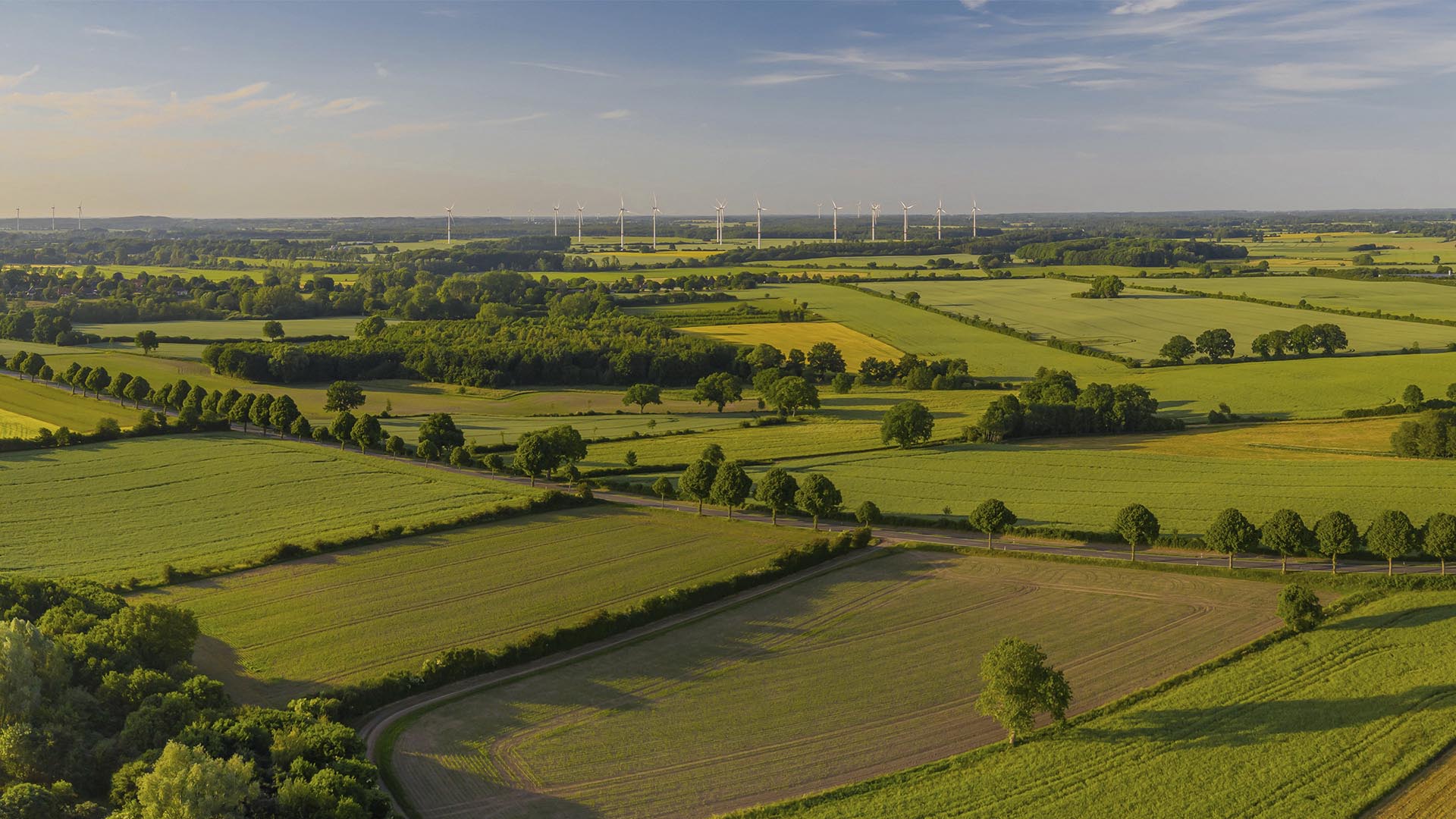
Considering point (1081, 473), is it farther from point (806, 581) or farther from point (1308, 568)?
point (806, 581)

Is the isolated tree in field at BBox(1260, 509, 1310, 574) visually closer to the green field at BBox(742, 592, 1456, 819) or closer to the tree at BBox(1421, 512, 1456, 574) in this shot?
the tree at BBox(1421, 512, 1456, 574)

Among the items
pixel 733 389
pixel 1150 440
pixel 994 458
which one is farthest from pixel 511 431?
pixel 1150 440

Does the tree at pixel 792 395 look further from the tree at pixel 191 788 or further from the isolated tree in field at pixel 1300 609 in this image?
the tree at pixel 191 788

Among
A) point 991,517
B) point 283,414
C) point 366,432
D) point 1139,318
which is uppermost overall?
point 1139,318

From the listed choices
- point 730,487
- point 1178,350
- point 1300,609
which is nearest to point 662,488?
point 730,487

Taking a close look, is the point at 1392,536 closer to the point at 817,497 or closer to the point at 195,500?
the point at 817,497

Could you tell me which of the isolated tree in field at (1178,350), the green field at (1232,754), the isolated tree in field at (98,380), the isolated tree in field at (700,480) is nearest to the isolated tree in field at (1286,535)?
the green field at (1232,754)

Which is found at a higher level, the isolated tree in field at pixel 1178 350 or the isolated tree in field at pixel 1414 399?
the isolated tree in field at pixel 1178 350
